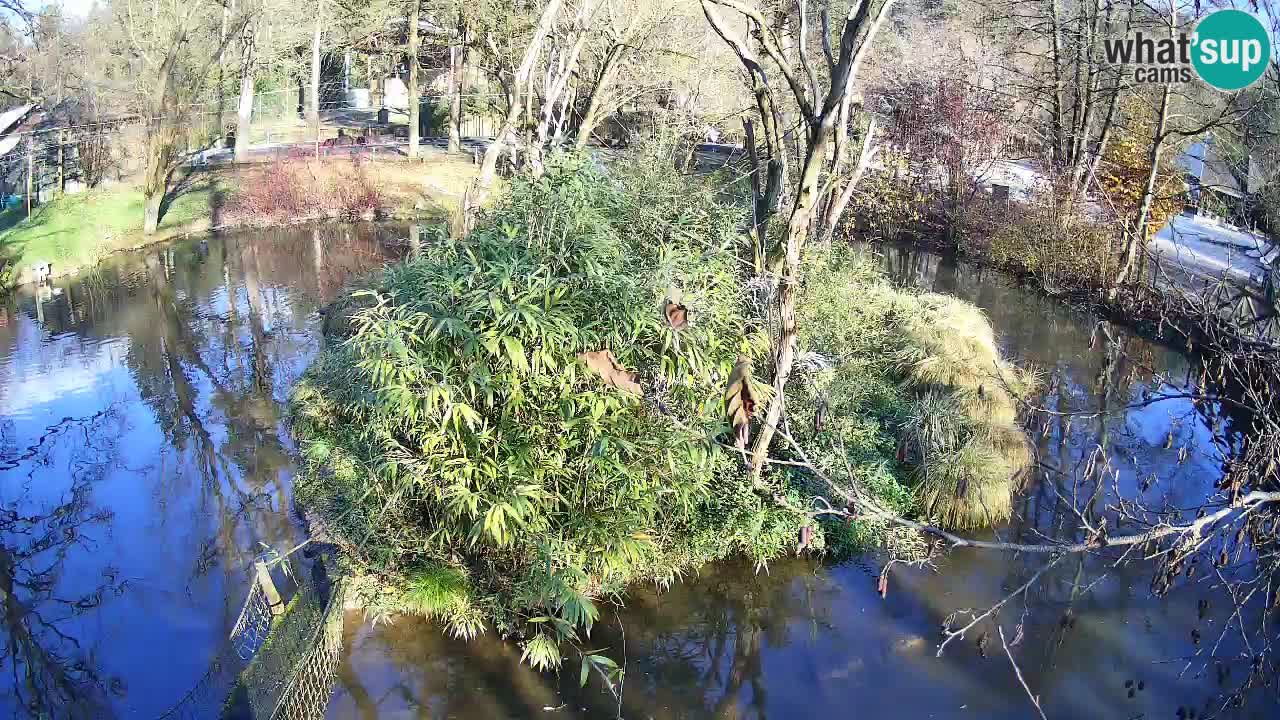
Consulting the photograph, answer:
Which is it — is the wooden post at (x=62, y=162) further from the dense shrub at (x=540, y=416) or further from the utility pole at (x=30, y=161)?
the dense shrub at (x=540, y=416)

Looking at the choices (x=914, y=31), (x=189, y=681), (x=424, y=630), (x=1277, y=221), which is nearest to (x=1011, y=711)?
(x=1277, y=221)

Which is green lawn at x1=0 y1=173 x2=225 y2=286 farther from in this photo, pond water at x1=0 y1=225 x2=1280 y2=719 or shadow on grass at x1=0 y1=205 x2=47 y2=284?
pond water at x1=0 y1=225 x2=1280 y2=719

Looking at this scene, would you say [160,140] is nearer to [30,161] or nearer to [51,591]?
[30,161]

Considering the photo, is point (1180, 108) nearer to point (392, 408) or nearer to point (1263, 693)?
point (1263, 693)

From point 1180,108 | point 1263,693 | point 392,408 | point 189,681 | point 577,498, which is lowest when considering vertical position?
point 189,681

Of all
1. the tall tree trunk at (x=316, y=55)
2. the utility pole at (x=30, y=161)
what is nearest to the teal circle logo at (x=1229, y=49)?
the utility pole at (x=30, y=161)
